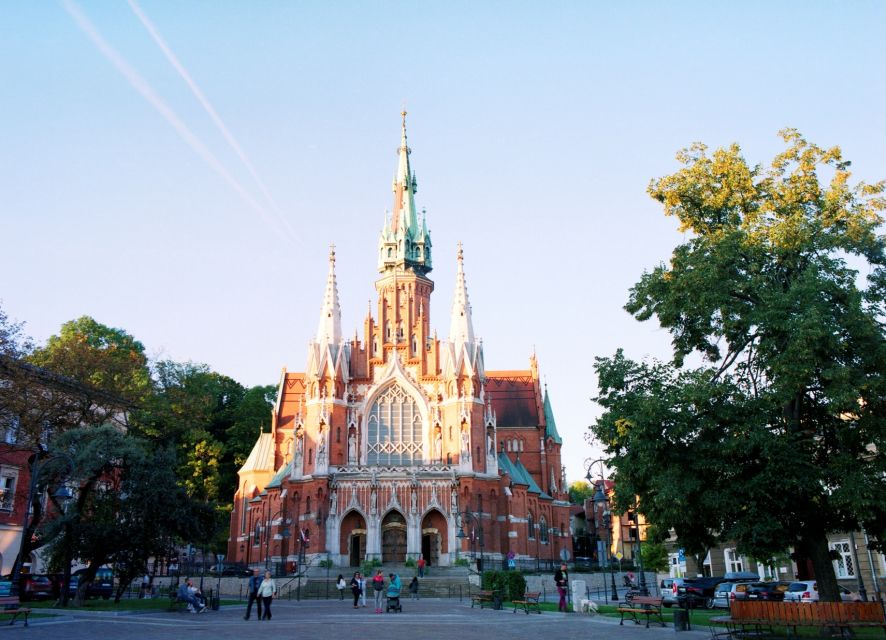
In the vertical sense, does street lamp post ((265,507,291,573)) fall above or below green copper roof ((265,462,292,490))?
below

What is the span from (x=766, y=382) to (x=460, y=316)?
36.5 metres

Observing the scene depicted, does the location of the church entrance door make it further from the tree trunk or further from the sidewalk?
the tree trunk

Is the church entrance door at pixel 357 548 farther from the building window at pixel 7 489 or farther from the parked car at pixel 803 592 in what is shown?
the parked car at pixel 803 592

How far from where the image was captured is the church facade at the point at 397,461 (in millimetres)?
49344

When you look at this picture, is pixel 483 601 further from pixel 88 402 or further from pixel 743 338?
pixel 88 402

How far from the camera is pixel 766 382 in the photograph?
21281mm

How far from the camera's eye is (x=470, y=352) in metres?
54.8

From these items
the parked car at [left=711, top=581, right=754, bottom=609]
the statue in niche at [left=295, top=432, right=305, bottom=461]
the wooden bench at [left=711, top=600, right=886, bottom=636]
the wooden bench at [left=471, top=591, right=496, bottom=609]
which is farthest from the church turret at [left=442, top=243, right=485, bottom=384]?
the wooden bench at [left=711, top=600, right=886, bottom=636]

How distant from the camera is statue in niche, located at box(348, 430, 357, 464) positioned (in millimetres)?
51594

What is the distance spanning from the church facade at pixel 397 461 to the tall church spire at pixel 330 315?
0.30 ft

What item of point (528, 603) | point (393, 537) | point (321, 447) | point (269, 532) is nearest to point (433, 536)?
point (393, 537)

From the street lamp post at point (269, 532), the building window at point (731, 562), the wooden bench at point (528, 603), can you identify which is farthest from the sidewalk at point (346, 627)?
the street lamp post at point (269, 532)

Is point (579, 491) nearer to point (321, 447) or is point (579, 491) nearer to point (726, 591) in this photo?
point (321, 447)

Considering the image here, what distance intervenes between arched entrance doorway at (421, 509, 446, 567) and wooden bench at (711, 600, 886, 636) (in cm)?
3564
